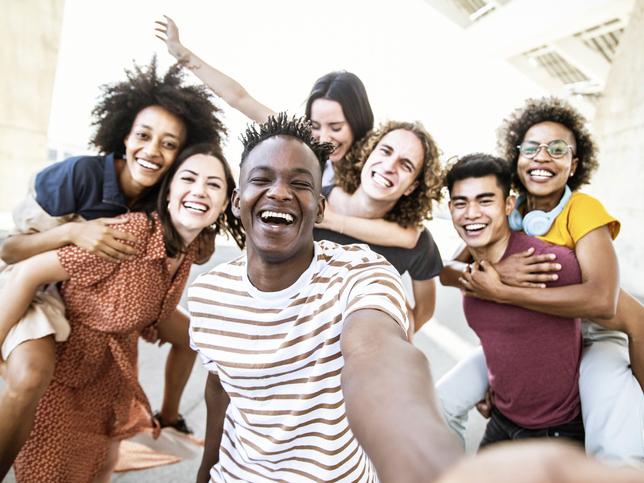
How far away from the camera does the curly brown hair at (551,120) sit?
2385 millimetres

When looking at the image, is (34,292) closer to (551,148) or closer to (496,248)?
(496,248)

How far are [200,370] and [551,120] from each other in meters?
3.36

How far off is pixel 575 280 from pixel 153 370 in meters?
3.29

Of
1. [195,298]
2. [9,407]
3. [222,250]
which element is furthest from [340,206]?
[222,250]

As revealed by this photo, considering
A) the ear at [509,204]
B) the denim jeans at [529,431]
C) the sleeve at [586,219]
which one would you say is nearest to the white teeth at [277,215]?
the ear at [509,204]

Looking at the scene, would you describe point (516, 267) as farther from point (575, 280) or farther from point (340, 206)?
point (340, 206)

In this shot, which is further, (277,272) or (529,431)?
(529,431)

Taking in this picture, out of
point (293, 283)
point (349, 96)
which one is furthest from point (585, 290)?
point (349, 96)

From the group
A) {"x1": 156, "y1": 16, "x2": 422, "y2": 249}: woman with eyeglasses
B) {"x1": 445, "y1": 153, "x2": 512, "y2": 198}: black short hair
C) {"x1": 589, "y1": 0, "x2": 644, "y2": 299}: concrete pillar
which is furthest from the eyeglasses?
{"x1": 589, "y1": 0, "x2": 644, "y2": 299}: concrete pillar

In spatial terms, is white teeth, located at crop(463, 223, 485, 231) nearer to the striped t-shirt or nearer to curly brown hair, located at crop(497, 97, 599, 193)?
curly brown hair, located at crop(497, 97, 599, 193)

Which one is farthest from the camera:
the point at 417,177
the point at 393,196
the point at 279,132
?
the point at 417,177

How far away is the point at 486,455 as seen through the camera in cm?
44

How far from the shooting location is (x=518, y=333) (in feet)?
6.96

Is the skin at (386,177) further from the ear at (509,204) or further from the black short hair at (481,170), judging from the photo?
the ear at (509,204)
